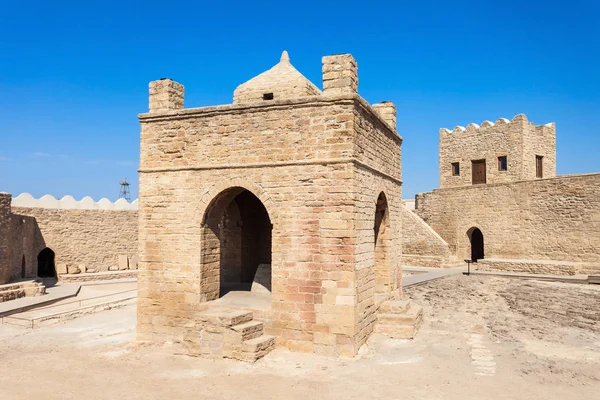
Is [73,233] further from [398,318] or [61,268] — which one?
[398,318]

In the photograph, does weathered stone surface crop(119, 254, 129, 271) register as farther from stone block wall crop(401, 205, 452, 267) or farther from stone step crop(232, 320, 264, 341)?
stone step crop(232, 320, 264, 341)

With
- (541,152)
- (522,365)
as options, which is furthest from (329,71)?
(541,152)

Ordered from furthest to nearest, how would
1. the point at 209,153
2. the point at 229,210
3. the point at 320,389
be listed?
1. the point at 229,210
2. the point at 209,153
3. the point at 320,389

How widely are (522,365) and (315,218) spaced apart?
4.17m

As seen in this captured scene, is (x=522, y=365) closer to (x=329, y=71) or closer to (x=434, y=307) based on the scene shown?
(x=434, y=307)

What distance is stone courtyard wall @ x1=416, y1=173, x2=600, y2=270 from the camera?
1895 centimetres

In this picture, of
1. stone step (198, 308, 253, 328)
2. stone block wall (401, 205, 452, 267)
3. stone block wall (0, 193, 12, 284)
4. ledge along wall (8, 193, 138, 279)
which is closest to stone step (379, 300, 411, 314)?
stone step (198, 308, 253, 328)

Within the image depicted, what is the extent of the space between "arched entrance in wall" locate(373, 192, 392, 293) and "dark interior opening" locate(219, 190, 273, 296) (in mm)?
3106

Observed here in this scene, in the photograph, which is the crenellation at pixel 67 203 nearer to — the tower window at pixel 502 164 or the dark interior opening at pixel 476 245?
the dark interior opening at pixel 476 245

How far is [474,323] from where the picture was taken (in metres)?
10.9

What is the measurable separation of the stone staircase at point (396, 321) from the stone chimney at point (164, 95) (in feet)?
20.0

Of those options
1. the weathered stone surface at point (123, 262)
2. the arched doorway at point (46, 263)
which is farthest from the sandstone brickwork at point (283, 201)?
the arched doorway at point (46, 263)

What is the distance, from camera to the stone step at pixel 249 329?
8.10 m

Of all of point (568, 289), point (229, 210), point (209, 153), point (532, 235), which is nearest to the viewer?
point (209, 153)
